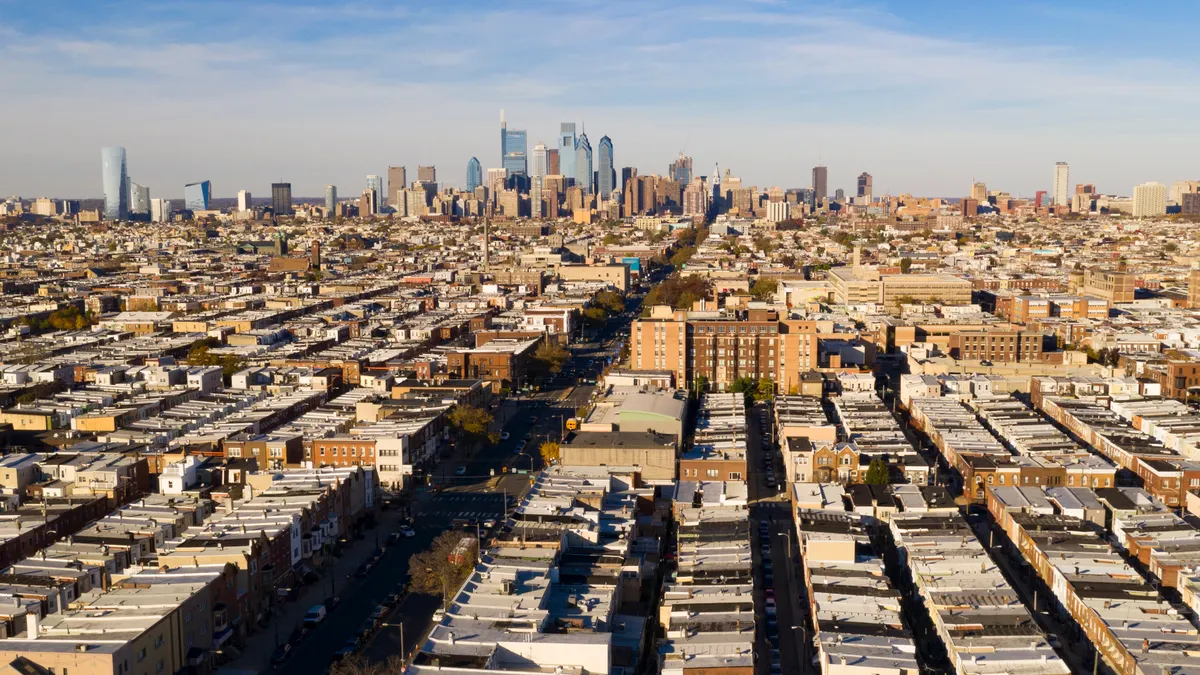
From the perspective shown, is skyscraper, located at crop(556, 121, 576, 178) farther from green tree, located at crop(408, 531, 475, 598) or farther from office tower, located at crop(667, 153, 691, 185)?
green tree, located at crop(408, 531, 475, 598)

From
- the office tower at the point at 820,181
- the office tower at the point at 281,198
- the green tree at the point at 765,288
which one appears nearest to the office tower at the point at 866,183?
the office tower at the point at 820,181

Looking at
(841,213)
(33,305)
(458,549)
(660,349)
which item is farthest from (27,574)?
(841,213)

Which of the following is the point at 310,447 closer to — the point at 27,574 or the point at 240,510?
the point at 240,510

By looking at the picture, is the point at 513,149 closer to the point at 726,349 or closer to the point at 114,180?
the point at 114,180

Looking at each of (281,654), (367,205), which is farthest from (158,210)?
(281,654)

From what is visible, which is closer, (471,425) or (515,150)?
→ (471,425)

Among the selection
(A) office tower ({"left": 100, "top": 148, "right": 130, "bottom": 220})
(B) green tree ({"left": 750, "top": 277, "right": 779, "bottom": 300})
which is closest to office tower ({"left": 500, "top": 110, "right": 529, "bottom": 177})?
(A) office tower ({"left": 100, "top": 148, "right": 130, "bottom": 220})
